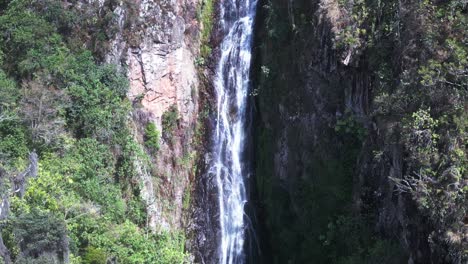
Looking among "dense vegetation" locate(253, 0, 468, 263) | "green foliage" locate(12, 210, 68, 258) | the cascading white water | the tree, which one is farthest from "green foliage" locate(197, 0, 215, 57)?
"green foliage" locate(12, 210, 68, 258)

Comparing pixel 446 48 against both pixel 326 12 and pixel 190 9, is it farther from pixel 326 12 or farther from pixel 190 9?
pixel 190 9

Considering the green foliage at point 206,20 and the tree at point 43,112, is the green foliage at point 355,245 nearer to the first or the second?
the tree at point 43,112

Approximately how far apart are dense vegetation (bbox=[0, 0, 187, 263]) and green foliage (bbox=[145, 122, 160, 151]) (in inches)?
1.7

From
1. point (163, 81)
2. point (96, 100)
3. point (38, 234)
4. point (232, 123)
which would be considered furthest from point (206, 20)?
point (38, 234)

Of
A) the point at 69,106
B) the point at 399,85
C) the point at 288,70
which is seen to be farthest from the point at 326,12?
the point at 69,106

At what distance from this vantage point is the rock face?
24406 millimetres

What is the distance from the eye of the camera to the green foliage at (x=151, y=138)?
24344 millimetres

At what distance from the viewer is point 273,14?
2447cm

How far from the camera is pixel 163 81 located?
2533 cm

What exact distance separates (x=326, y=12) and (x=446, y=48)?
19.1ft

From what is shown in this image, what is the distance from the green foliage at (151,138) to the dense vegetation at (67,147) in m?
0.04

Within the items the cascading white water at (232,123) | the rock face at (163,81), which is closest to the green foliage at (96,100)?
the rock face at (163,81)

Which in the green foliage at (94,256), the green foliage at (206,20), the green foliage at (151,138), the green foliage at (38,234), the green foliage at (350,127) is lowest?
the green foliage at (94,256)

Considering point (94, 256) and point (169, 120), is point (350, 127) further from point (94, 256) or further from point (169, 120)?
point (94, 256)
